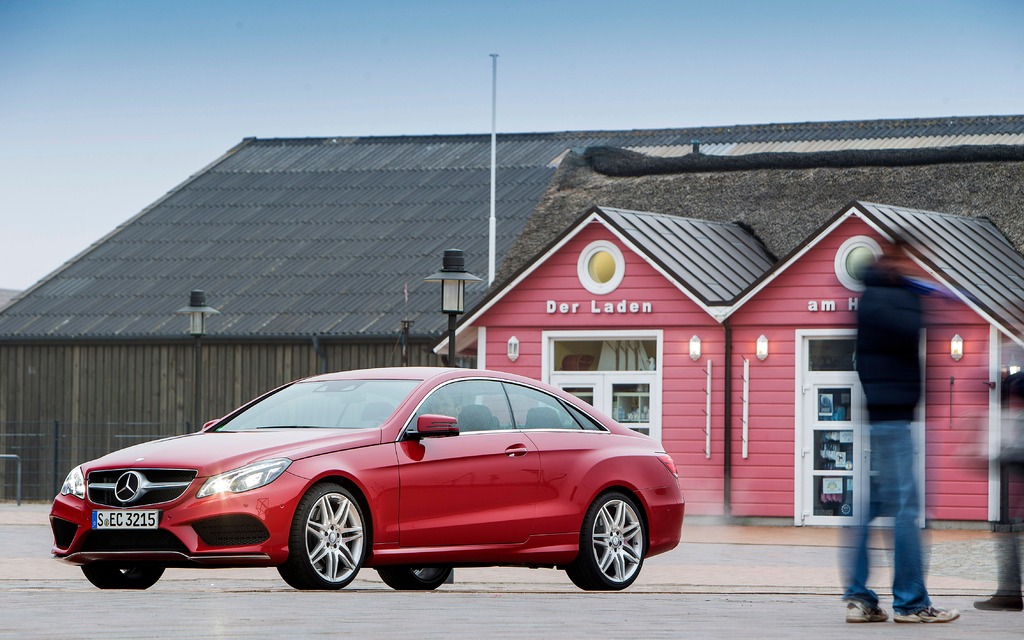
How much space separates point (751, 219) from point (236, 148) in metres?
15.7

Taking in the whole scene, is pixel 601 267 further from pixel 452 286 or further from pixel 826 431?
pixel 452 286

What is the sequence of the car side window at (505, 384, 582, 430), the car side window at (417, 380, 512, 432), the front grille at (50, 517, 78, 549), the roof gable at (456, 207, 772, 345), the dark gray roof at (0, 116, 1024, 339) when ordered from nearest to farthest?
the front grille at (50, 517, 78, 549) < the car side window at (417, 380, 512, 432) < the car side window at (505, 384, 582, 430) < the roof gable at (456, 207, 772, 345) < the dark gray roof at (0, 116, 1024, 339)

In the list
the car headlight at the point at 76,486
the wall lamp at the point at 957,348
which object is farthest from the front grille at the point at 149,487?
the wall lamp at the point at 957,348

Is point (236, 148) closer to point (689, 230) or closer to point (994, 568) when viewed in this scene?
point (689, 230)

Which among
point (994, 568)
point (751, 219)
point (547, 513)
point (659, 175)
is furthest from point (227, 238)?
point (547, 513)

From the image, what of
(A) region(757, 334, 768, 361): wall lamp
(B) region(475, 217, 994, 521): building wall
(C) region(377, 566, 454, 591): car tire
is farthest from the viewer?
(A) region(757, 334, 768, 361): wall lamp

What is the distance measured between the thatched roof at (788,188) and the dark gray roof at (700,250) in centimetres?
63

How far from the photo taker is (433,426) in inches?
461

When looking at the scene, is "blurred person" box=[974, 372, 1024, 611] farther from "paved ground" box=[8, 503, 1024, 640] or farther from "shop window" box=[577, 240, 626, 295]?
"shop window" box=[577, 240, 626, 295]

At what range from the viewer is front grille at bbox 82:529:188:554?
11.1 meters

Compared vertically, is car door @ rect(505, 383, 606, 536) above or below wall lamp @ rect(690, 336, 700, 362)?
below

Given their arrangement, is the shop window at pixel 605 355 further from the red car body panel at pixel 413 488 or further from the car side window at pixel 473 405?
the car side window at pixel 473 405

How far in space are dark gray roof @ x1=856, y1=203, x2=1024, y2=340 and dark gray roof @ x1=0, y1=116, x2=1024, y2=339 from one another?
2.04 m

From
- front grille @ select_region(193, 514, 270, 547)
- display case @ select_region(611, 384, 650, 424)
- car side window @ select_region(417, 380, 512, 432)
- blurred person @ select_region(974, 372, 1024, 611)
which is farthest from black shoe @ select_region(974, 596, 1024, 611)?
display case @ select_region(611, 384, 650, 424)
